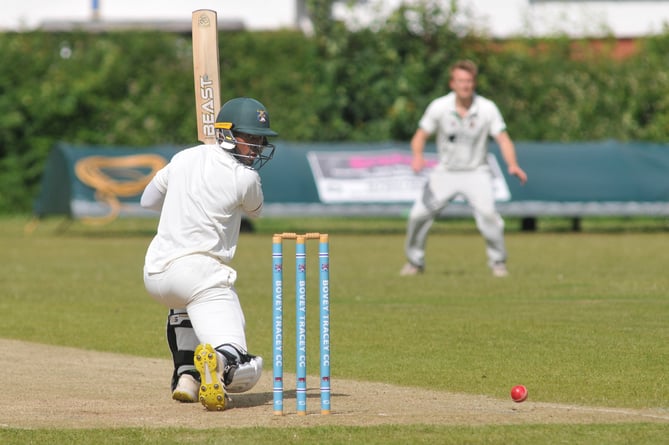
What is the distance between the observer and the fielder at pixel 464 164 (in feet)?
50.1

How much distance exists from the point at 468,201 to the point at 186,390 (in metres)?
8.33

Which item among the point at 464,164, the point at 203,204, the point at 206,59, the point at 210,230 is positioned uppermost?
the point at 206,59

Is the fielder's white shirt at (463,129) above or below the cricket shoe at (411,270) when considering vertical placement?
above

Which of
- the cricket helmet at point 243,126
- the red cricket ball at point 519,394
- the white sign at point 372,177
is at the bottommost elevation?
the white sign at point 372,177

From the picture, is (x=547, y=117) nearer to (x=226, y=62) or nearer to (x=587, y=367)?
(x=226, y=62)

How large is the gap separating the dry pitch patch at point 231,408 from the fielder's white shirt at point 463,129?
22.3 feet

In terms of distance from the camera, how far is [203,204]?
300 inches

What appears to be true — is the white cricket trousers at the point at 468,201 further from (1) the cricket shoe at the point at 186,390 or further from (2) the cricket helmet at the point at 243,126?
(1) the cricket shoe at the point at 186,390

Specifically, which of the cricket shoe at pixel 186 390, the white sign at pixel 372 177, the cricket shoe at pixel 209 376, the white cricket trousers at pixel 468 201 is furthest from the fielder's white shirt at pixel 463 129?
the cricket shoe at pixel 209 376

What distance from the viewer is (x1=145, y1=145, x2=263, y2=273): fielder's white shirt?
764cm

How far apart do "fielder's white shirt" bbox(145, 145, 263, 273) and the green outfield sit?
1304 mm

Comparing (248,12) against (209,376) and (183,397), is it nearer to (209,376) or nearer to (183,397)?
(183,397)

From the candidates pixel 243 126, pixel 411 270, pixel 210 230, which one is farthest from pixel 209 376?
pixel 411 270

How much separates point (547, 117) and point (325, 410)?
870 inches
